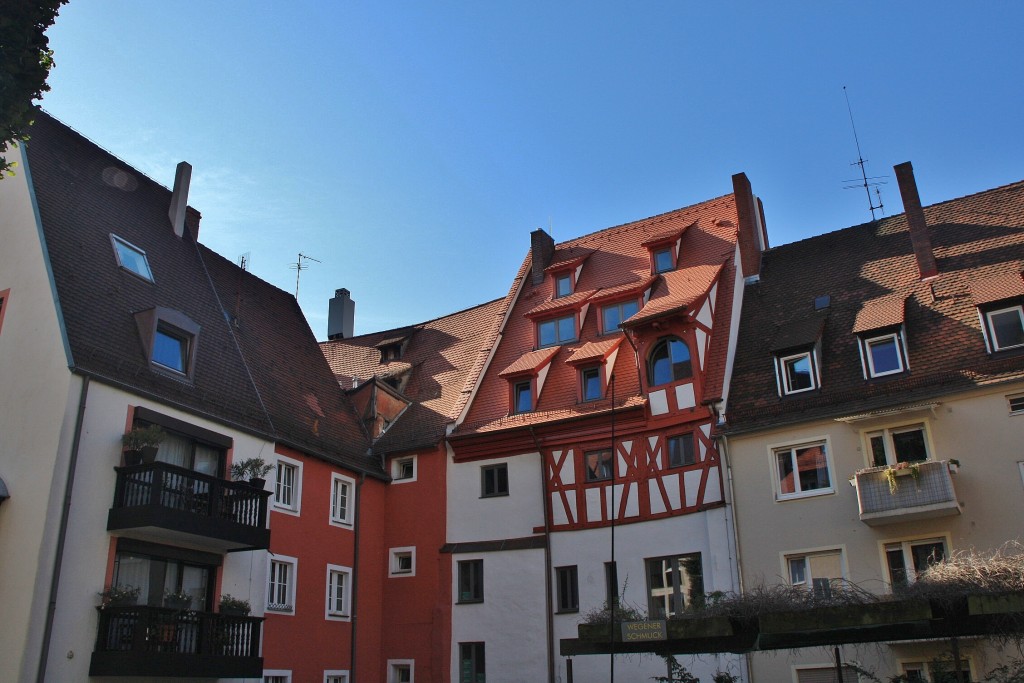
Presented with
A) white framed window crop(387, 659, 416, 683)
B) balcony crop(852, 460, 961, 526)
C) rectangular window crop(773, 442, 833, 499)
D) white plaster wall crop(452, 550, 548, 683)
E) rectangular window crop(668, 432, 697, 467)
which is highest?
rectangular window crop(668, 432, 697, 467)

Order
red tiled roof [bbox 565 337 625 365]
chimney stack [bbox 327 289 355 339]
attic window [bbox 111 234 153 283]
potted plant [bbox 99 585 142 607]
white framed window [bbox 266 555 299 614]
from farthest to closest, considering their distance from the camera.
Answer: chimney stack [bbox 327 289 355 339]
red tiled roof [bbox 565 337 625 365]
attic window [bbox 111 234 153 283]
white framed window [bbox 266 555 299 614]
potted plant [bbox 99 585 142 607]

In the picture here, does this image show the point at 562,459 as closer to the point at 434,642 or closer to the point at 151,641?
the point at 434,642

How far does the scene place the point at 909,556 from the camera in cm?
2095

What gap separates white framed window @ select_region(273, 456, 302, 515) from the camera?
25.2 metres

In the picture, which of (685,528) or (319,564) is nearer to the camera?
(685,528)

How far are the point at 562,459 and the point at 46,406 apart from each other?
524 inches

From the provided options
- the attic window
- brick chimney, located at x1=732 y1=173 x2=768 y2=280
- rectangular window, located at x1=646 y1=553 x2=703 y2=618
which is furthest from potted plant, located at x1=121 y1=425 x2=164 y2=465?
brick chimney, located at x1=732 y1=173 x2=768 y2=280

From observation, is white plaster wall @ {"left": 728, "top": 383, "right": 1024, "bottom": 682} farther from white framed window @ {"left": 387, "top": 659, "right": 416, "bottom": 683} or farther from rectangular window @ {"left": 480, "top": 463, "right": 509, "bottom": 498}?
white framed window @ {"left": 387, "top": 659, "right": 416, "bottom": 683}

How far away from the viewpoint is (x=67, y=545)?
18.7 meters

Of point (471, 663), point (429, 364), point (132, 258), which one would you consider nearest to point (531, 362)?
point (429, 364)

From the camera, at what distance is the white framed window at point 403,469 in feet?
96.9

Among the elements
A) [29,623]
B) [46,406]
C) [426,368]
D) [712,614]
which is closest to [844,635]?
[712,614]

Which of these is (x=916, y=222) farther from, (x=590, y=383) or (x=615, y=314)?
(x=590, y=383)

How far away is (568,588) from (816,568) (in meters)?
6.84
